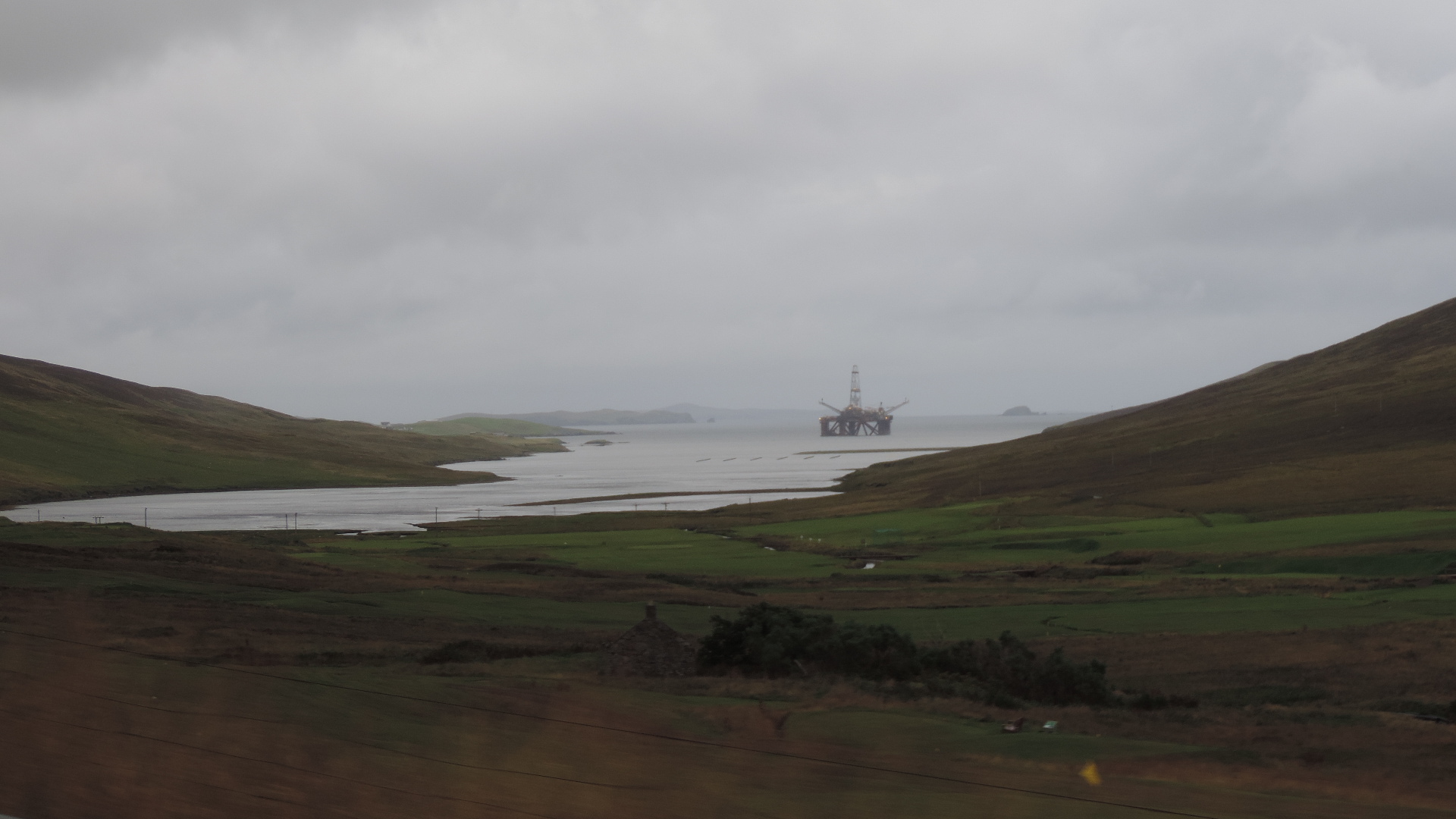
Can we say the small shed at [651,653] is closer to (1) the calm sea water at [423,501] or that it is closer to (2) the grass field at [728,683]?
(2) the grass field at [728,683]

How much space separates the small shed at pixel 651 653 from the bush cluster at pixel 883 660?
36cm

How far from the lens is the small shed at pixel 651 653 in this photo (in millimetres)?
19297

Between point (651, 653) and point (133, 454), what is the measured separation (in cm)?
13849

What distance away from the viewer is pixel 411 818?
7504 mm

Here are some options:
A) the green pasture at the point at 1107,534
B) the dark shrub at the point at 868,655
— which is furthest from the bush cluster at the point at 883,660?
the green pasture at the point at 1107,534

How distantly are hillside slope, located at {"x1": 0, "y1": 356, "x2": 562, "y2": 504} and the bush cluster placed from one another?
10333 cm

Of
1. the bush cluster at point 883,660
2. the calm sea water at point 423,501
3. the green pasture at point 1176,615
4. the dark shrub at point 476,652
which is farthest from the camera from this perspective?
the calm sea water at point 423,501

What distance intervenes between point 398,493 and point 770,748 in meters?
124

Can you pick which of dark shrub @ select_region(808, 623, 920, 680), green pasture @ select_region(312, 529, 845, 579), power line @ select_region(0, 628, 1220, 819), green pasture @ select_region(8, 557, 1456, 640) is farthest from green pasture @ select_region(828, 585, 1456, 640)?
power line @ select_region(0, 628, 1220, 819)

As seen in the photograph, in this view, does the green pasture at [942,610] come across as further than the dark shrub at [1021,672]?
Yes

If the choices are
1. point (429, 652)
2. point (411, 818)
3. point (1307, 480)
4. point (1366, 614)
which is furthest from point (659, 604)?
point (1307, 480)

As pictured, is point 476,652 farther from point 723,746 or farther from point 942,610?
point 942,610

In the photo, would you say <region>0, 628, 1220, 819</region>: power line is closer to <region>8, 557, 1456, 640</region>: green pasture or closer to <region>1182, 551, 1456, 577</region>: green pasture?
<region>8, 557, 1456, 640</region>: green pasture

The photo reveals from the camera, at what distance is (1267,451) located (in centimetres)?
8625
